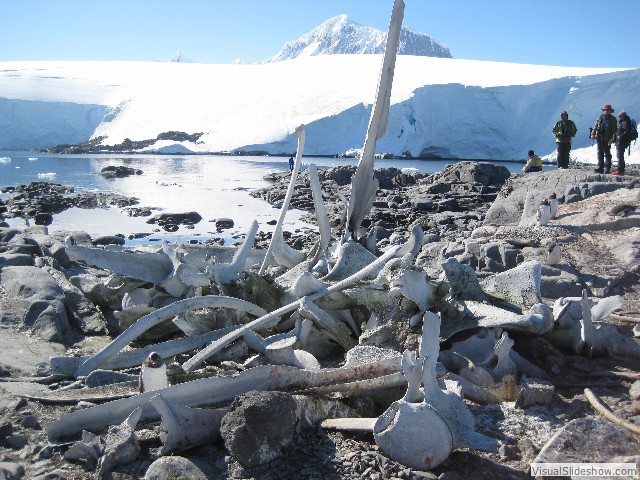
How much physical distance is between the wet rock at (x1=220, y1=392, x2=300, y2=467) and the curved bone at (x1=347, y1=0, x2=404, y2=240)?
1797mm

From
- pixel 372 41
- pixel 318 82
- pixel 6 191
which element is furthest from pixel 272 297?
pixel 372 41

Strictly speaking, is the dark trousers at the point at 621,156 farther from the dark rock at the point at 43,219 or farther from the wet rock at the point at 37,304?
the dark rock at the point at 43,219

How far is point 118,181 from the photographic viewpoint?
1959cm

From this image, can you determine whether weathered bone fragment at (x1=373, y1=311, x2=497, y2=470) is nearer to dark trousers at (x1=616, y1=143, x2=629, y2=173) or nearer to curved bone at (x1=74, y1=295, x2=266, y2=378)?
curved bone at (x1=74, y1=295, x2=266, y2=378)

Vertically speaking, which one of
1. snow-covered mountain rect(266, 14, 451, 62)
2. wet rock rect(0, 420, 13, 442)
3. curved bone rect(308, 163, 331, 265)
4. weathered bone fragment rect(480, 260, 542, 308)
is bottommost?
wet rock rect(0, 420, 13, 442)

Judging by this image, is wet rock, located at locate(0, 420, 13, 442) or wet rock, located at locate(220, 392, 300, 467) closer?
wet rock, located at locate(220, 392, 300, 467)

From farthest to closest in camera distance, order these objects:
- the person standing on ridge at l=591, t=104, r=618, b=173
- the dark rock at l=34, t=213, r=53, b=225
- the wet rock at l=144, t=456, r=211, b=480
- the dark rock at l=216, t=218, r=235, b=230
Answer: the dark rock at l=34, t=213, r=53, b=225 → the dark rock at l=216, t=218, r=235, b=230 → the person standing on ridge at l=591, t=104, r=618, b=173 → the wet rock at l=144, t=456, r=211, b=480

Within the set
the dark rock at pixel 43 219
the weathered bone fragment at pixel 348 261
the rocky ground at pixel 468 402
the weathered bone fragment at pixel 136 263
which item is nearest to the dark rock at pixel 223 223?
the dark rock at pixel 43 219

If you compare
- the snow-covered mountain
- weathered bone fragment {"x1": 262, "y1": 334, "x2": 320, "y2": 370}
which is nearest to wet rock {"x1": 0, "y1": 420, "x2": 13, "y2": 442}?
weathered bone fragment {"x1": 262, "y1": 334, "x2": 320, "y2": 370}

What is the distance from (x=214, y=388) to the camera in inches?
74.4

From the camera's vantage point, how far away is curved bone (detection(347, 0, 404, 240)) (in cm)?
317

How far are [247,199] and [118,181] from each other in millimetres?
7059

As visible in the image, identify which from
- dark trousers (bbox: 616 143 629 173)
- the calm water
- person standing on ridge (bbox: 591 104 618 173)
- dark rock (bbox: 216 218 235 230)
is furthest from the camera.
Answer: dark rock (bbox: 216 218 235 230)

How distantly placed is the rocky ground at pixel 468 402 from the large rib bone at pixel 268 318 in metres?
0.09
